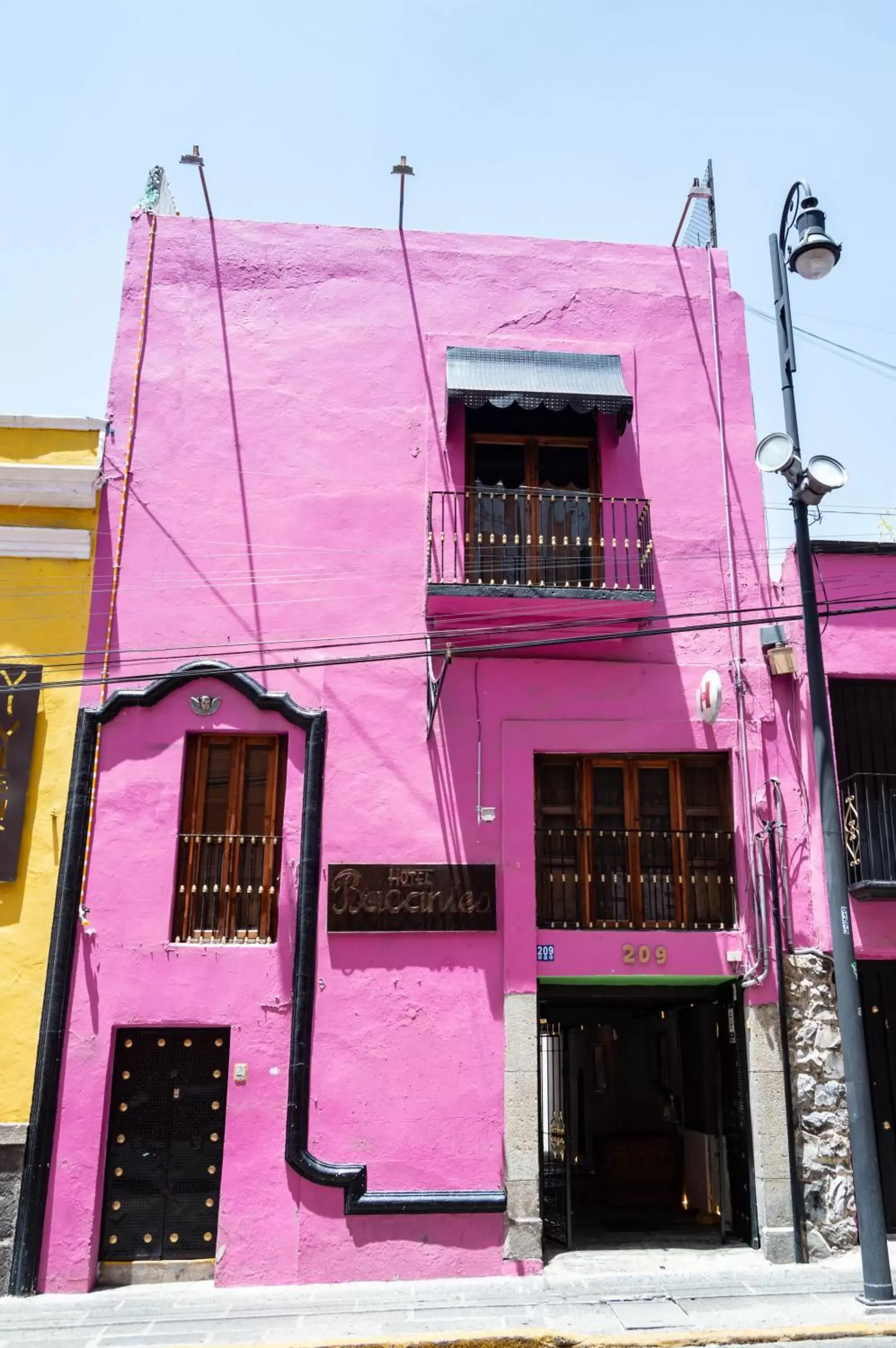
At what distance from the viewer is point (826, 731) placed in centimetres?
972

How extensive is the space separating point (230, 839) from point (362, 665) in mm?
2342

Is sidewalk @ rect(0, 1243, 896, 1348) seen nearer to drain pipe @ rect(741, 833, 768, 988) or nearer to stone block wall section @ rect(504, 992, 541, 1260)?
stone block wall section @ rect(504, 992, 541, 1260)

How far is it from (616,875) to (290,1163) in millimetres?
4378

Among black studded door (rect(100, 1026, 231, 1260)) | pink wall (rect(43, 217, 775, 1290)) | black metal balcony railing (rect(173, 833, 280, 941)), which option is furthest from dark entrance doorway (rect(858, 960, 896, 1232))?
black studded door (rect(100, 1026, 231, 1260))

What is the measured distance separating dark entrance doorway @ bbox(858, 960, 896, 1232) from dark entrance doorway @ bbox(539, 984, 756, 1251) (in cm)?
138

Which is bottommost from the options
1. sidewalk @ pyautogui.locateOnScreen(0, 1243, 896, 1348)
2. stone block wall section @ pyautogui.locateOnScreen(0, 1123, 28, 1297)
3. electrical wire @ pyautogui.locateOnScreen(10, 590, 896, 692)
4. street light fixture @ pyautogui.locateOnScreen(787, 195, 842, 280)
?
sidewalk @ pyautogui.locateOnScreen(0, 1243, 896, 1348)

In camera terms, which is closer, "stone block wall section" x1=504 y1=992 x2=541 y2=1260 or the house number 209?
"stone block wall section" x1=504 y1=992 x2=541 y2=1260

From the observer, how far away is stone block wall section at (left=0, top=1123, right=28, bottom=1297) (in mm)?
9867

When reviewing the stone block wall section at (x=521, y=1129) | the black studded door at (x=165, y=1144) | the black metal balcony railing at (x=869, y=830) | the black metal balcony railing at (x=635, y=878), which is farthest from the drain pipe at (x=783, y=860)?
the black studded door at (x=165, y=1144)

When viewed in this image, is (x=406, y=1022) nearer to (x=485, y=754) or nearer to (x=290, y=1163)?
(x=290, y=1163)

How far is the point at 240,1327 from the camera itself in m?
8.77

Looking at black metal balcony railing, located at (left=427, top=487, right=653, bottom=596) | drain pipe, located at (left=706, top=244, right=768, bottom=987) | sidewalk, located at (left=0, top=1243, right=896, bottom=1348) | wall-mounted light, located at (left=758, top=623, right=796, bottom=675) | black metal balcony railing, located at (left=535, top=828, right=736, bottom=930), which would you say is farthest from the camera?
black metal balcony railing, located at (left=427, top=487, right=653, bottom=596)

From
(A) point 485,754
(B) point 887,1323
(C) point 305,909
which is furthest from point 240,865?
(B) point 887,1323

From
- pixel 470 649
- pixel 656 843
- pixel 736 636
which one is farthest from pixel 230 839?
pixel 736 636
